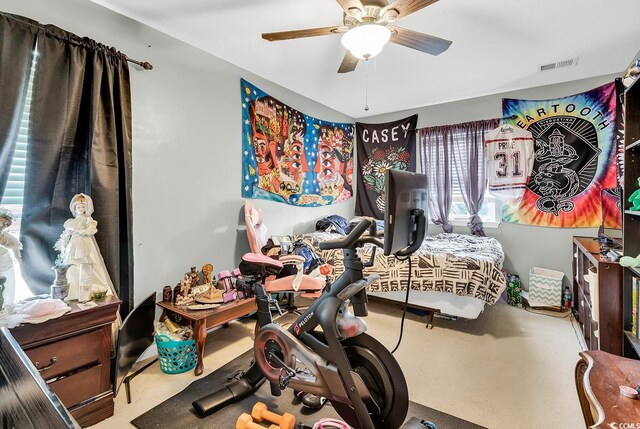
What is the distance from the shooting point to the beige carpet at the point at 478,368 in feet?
5.95

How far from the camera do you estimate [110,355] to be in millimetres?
1784

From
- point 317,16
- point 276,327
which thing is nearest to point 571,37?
point 317,16

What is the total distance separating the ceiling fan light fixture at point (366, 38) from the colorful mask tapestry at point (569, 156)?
2859 mm

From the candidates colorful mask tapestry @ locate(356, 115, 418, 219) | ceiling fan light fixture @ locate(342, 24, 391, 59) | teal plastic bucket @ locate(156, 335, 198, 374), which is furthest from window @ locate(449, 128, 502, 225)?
teal plastic bucket @ locate(156, 335, 198, 374)

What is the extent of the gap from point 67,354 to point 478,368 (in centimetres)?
262

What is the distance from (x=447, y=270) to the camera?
2.83m

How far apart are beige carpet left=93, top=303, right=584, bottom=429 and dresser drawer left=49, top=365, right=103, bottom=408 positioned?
0.19m

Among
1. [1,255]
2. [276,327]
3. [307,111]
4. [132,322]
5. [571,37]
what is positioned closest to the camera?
[1,255]

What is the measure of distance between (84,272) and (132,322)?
0.41 meters

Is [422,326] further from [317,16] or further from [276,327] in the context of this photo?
[317,16]

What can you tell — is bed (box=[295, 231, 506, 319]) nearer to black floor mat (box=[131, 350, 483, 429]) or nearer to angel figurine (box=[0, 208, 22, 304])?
black floor mat (box=[131, 350, 483, 429])

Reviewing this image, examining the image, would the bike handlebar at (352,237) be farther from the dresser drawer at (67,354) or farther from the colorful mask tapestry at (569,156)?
the colorful mask tapestry at (569,156)

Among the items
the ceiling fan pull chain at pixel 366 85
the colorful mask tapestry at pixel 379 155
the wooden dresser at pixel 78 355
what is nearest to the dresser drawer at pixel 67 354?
the wooden dresser at pixel 78 355

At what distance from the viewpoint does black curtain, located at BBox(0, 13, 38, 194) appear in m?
1.70
